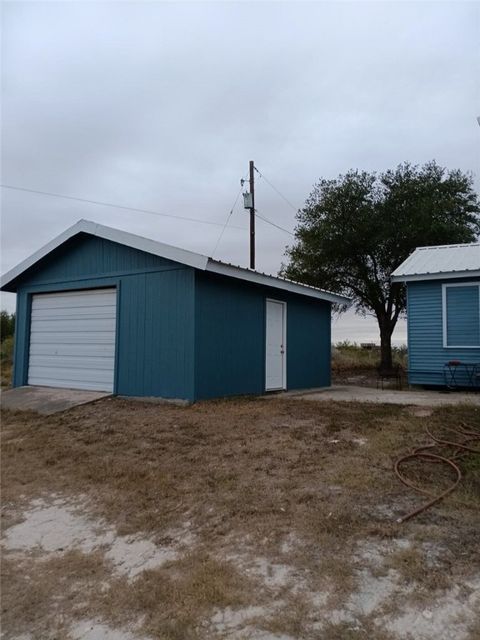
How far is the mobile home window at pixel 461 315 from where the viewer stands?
10.1 m

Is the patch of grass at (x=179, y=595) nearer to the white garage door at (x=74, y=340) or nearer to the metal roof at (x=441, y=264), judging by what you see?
the white garage door at (x=74, y=340)

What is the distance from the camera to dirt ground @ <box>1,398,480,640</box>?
224 cm

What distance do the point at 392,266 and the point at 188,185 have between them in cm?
859

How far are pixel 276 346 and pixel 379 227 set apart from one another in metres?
9.52

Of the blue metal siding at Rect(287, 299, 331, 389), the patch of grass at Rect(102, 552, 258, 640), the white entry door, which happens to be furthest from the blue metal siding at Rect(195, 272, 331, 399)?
the patch of grass at Rect(102, 552, 258, 640)

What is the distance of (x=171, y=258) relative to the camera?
7.77m

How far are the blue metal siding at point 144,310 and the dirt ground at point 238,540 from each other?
2432 mm

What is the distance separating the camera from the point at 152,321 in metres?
8.46

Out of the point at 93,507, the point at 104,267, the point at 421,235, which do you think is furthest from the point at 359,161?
the point at 93,507

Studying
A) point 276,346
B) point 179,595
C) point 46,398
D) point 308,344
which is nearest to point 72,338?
point 46,398

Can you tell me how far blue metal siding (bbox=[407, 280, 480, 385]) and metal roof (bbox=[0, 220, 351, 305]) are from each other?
2.12 m

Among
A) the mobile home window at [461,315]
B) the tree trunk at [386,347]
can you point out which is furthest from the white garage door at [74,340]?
the tree trunk at [386,347]

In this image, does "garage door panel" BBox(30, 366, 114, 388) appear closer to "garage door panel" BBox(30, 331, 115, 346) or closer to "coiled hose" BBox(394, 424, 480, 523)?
"garage door panel" BBox(30, 331, 115, 346)

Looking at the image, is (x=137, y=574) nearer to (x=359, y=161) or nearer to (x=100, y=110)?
(x=100, y=110)
